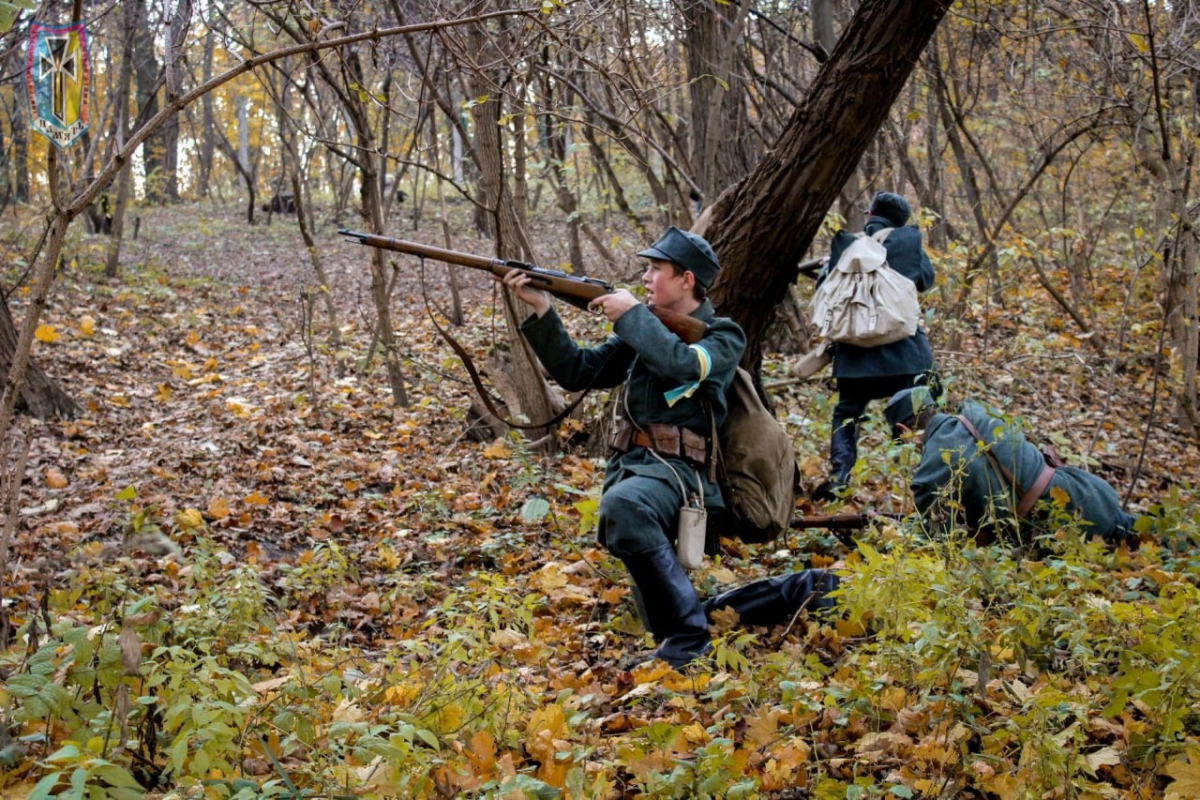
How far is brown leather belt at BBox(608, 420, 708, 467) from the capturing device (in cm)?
449

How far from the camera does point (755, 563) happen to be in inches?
218

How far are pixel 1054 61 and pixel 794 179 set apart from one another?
20.9 ft

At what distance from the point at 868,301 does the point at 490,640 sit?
11.6ft

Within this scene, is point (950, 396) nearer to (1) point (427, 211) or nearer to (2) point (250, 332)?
(2) point (250, 332)

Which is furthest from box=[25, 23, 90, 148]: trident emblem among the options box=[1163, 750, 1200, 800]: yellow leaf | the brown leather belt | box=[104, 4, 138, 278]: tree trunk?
box=[104, 4, 138, 278]: tree trunk

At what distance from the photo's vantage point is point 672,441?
4.50 metres

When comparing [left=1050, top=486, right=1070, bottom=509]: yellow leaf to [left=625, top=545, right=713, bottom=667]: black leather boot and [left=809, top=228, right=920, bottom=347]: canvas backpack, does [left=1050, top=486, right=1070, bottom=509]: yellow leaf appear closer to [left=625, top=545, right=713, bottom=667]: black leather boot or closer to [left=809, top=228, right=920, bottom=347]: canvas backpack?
[left=809, top=228, right=920, bottom=347]: canvas backpack

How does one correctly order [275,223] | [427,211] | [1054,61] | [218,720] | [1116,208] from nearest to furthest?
[218,720]
[1054,61]
[1116,208]
[275,223]
[427,211]

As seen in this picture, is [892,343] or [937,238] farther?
[937,238]

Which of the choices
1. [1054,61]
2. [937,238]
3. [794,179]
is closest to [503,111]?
[794,179]

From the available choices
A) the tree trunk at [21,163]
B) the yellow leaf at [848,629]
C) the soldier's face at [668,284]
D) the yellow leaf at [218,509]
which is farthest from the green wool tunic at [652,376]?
the tree trunk at [21,163]

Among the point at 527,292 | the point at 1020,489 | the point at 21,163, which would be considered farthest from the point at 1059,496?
Result: the point at 21,163

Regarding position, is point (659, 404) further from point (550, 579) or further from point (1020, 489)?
point (1020, 489)

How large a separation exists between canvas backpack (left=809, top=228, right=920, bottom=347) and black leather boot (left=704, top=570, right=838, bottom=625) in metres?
2.40
